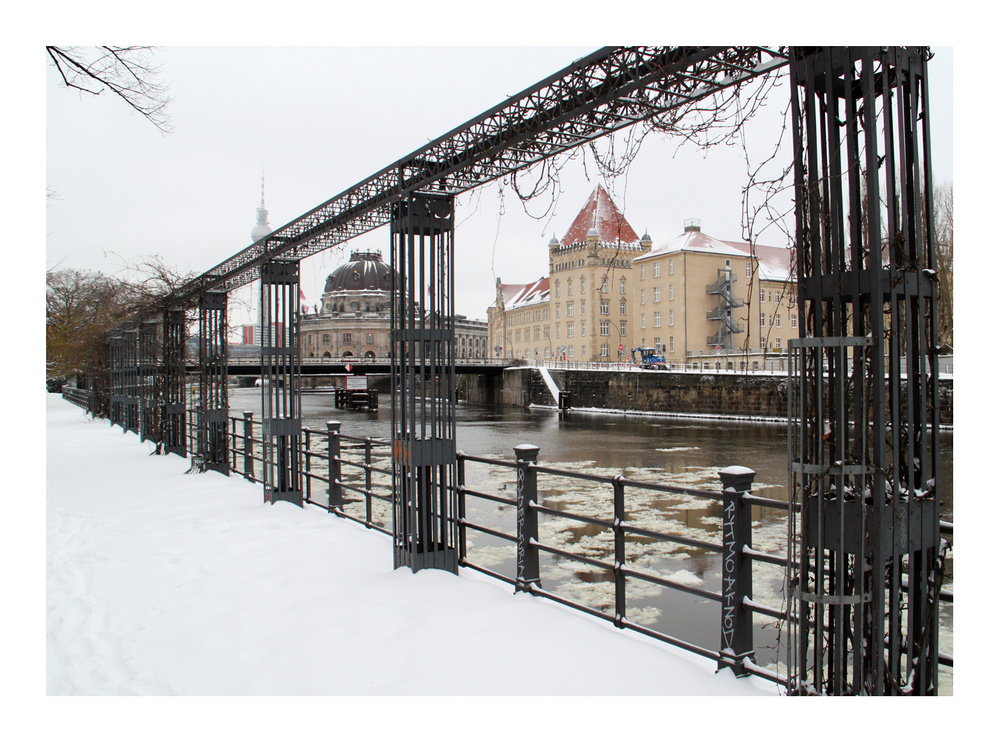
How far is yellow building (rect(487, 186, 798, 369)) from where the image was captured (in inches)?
2089

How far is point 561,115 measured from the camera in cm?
406

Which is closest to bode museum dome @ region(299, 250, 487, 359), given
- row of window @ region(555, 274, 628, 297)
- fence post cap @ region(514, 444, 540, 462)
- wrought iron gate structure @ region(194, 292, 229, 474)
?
row of window @ region(555, 274, 628, 297)

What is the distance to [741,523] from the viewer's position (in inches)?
137

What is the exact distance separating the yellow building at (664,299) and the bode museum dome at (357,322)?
30.3 m

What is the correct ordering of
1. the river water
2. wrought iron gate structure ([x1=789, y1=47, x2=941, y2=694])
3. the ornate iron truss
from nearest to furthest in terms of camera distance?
wrought iron gate structure ([x1=789, y1=47, x2=941, y2=694]) → the ornate iron truss → the river water

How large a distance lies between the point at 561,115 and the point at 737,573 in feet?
8.30

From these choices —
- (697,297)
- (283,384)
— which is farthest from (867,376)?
(697,297)

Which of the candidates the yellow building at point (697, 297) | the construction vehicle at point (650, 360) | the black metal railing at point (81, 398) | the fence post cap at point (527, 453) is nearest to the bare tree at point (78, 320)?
the black metal railing at point (81, 398)

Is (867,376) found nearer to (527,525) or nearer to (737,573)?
(737,573)

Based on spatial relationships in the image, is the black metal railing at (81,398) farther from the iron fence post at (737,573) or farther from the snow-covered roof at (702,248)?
the snow-covered roof at (702,248)

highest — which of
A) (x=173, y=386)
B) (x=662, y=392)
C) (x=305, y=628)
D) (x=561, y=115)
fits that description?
(x=561, y=115)

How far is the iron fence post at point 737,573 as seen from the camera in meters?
3.45

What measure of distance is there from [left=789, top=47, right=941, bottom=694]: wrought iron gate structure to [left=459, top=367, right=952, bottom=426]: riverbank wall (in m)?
24.6

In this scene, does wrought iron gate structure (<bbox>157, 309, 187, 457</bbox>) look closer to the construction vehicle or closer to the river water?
the river water
